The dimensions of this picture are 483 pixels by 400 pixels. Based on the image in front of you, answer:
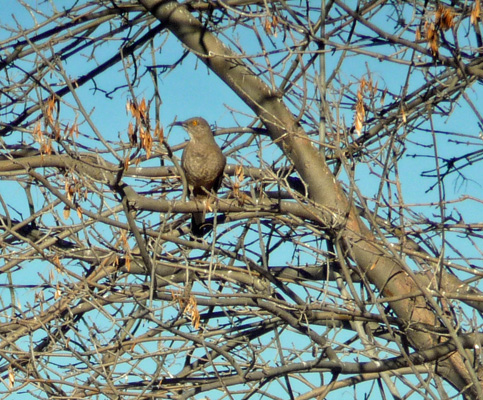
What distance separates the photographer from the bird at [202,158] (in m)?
6.78

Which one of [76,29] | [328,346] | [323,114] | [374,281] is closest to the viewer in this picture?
[328,346]

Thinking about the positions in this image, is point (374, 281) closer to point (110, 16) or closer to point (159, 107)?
point (159, 107)

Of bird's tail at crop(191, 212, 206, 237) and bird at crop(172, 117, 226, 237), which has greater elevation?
bird at crop(172, 117, 226, 237)

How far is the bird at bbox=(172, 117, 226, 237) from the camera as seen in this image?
22.2 ft

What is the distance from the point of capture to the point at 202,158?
6867mm

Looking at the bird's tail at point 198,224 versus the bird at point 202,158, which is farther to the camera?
the bird at point 202,158

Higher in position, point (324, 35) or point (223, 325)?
point (324, 35)

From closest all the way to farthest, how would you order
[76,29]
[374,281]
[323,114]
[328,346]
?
1. [328,346]
2. [323,114]
3. [374,281]
4. [76,29]

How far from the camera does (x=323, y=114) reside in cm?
501

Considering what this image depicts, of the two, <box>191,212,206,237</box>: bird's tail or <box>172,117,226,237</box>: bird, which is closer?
<box>191,212,206,237</box>: bird's tail

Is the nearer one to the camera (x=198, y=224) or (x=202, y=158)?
(x=198, y=224)

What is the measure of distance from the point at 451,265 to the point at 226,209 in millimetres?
1494

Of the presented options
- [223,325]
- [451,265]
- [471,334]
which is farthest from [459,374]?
[223,325]

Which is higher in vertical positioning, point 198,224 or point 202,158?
point 202,158
